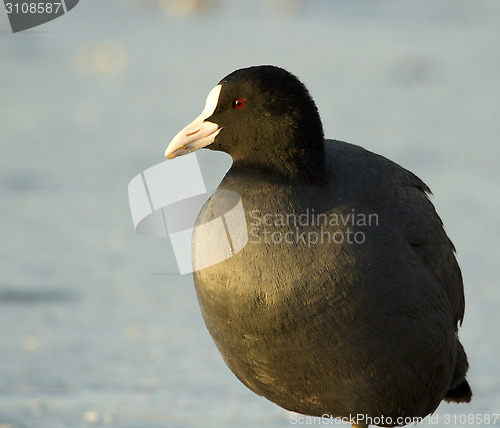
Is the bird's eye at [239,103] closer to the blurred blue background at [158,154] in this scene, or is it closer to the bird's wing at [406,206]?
the bird's wing at [406,206]

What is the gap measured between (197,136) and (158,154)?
4.96 meters

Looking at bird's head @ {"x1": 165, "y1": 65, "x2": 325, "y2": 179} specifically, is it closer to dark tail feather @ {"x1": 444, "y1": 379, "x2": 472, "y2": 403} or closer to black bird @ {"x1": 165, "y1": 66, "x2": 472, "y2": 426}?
black bird @ {"x1": 165, "y1": 66, "x2": 472, "y2": 426}

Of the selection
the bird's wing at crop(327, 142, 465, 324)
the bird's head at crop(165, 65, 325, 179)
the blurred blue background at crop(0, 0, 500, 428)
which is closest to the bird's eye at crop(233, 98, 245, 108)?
the bird's head at crop(165, 65, 325, 179)

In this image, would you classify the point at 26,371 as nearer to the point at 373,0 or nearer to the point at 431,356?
the point at 431,356

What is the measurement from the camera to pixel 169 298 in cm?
645

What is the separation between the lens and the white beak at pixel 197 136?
12.9 feet

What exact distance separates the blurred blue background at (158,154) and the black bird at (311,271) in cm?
112

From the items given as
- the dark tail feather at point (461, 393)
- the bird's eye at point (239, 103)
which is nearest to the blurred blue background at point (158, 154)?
the dark tail feather at point (461, 393)

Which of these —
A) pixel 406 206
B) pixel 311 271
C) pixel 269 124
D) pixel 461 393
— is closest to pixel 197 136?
pixel 269 124

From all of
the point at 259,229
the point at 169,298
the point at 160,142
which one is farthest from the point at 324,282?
the point at 160,142

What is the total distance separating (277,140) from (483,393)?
221 cm

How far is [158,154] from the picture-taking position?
8867mm

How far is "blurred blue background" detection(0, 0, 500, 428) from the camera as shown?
5.28 meters

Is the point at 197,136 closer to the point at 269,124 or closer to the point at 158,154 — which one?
the point at 269,124
